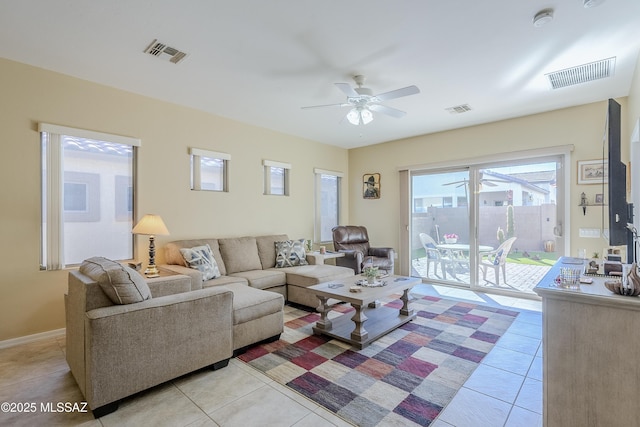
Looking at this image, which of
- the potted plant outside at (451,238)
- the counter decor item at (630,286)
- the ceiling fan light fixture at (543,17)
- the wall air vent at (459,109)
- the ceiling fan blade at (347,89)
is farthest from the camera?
the potted plant outside at (451,238)

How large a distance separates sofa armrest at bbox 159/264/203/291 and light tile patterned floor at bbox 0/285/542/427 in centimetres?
87

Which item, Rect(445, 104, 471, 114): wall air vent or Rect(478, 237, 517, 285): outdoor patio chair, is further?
Rect(478, 237, 517, 285): outdoor patio chair

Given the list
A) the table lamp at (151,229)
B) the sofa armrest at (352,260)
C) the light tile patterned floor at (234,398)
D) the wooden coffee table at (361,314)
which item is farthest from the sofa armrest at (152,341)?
the sofa armrest at (352,260)

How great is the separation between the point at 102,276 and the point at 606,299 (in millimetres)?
2850

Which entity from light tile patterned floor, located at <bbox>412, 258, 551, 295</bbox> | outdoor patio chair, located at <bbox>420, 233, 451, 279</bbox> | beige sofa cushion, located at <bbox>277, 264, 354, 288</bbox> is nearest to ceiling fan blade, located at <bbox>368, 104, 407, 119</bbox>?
beige sofa cushion, located at <bbox>277, 264, 354, 288</bbox>

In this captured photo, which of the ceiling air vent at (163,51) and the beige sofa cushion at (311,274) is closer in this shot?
the ceiling air vent at (163,51)

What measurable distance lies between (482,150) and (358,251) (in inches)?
104

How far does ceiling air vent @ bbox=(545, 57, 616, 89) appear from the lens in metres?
2.90

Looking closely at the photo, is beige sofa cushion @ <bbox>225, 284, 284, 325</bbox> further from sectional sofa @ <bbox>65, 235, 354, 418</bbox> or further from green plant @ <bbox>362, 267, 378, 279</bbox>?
green plant @ <bbox>362, 267, 378, 279</bbox>

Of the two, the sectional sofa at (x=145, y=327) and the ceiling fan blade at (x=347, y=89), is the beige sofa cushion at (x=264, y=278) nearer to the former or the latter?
the sectional sofa at (x=145, y=327)

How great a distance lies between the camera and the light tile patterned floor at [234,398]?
181 cm

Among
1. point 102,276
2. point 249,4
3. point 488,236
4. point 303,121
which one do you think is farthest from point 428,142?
point 102,276

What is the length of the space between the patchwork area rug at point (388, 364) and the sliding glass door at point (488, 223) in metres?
1.34

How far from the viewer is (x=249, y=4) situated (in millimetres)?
2086
